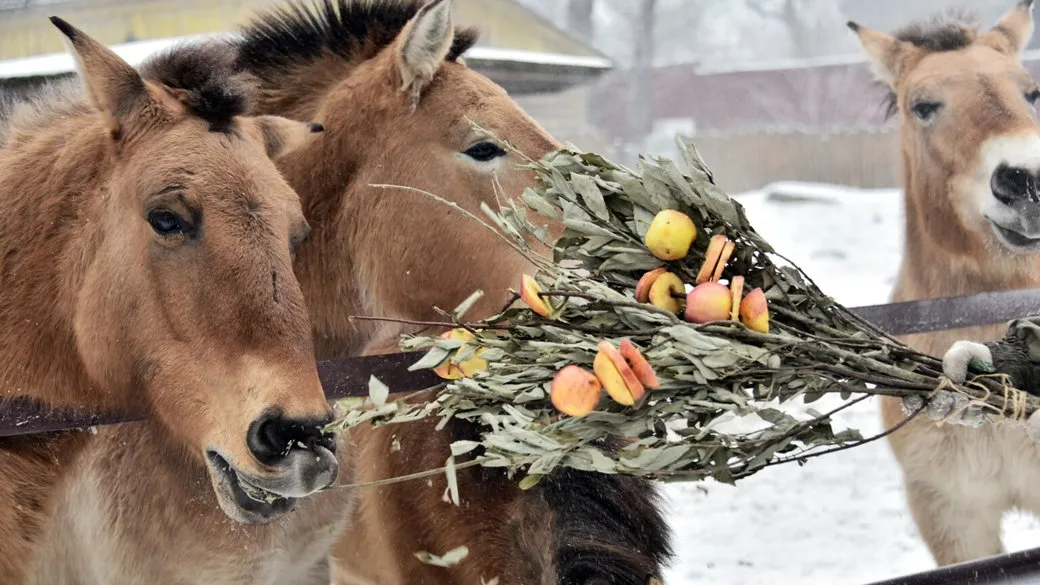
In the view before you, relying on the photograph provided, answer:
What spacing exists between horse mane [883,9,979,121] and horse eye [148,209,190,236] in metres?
3.40

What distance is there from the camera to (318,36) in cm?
307

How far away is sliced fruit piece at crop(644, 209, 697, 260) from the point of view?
2.05m

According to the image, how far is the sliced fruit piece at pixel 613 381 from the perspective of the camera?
5.79 feet

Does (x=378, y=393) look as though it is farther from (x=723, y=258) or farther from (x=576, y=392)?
(x=723, y=258)

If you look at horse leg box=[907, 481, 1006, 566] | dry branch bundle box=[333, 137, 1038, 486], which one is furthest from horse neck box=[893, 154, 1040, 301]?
dry branch bundle box=[333, 137, 1038, 486]

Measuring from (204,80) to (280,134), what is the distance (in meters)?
0.25

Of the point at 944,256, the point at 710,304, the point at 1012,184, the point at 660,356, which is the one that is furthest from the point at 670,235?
the point at 944,256

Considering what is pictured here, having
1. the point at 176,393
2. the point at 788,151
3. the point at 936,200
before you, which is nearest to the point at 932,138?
the point at 936,200

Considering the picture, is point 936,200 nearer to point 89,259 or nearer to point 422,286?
point 422,286

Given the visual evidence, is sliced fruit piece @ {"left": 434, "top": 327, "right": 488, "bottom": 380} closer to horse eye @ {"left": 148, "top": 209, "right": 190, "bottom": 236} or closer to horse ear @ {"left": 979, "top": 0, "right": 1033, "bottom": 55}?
horse eye @ {"left": 148, "top": 209, "right": 190, "bottom": 236}

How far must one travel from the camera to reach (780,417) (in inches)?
73.3

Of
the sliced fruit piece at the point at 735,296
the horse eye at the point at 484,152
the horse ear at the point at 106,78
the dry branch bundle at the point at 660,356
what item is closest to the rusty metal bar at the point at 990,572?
the dry branch bundle at the point at 660,356

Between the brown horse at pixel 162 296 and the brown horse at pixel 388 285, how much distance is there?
21cm

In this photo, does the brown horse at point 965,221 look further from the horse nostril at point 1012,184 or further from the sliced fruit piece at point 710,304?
the sliced fruit piece at point 710,304
